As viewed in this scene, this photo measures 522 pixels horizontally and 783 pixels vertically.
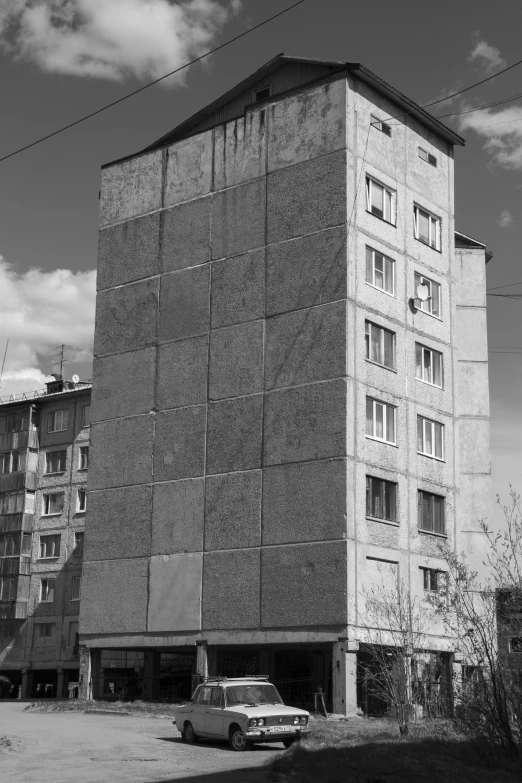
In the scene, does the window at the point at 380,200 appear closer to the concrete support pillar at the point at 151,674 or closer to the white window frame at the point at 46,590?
the concrete support pillar at the point at 151,674

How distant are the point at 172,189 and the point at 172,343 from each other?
24.7ft

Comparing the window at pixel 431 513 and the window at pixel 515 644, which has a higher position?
the window at pixel 431 513

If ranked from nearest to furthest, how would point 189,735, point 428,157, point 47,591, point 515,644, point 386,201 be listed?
point 515,644, point 189,735, point 386,201, point 428,157, point 47,591

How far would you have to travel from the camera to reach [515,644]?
1834cm

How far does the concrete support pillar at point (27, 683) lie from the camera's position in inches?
2768

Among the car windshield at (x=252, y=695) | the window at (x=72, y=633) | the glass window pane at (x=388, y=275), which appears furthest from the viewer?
the window at (x=72, y=633)

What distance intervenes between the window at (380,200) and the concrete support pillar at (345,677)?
696 inches

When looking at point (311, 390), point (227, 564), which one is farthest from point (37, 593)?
point (311, 390)

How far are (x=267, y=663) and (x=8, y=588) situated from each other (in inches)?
1280

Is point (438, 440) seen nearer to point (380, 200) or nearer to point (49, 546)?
point (380, 200)

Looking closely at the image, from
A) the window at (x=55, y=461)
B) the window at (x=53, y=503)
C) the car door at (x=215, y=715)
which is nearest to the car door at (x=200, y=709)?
the car door at (x=215, y=715)

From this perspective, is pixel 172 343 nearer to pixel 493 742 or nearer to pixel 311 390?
pixel 311 390

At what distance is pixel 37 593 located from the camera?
233 feet

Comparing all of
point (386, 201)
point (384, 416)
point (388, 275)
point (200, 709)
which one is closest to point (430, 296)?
point (388, 275)
